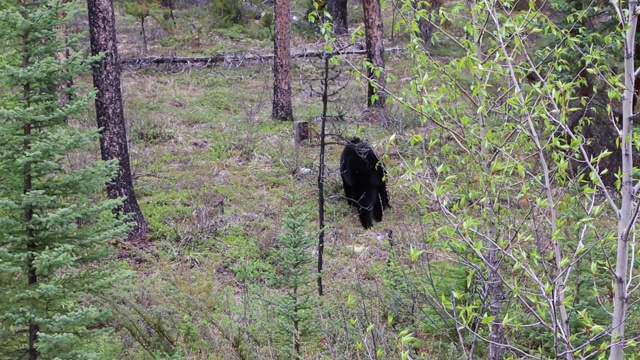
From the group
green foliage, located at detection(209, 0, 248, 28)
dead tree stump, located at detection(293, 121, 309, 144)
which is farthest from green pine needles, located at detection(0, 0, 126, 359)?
green foliage, located at detection(209, 0, 248, 28)

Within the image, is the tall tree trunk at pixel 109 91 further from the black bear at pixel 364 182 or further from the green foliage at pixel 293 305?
the green foliage at pixel 293 305

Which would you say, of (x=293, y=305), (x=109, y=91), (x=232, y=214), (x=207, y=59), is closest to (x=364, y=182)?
(x=232, y=214)

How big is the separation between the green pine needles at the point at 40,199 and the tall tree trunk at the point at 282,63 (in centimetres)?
1011

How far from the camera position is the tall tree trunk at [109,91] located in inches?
329

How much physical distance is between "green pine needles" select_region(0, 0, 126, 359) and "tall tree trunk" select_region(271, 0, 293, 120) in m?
10.1

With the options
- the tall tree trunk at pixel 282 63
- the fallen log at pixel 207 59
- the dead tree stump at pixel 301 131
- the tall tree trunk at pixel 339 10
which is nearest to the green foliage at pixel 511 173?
the dead tree stump at pixel 301 131

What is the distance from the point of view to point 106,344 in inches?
199

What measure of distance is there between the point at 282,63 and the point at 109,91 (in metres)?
6.40

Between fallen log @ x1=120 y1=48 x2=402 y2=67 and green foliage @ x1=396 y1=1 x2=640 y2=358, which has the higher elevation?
green foliage @ x1=396 y1=1 x2=640 y2=358

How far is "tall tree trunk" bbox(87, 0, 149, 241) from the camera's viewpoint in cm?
836

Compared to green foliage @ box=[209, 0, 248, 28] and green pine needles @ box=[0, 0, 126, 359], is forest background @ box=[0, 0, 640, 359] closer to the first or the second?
green pine needles @ box=[0, 0, 126, 359]

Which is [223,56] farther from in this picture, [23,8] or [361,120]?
[23,8]

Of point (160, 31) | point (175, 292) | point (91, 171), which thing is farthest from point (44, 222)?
point (160, 31)

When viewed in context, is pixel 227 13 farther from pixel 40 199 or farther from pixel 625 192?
pixel 625 192
